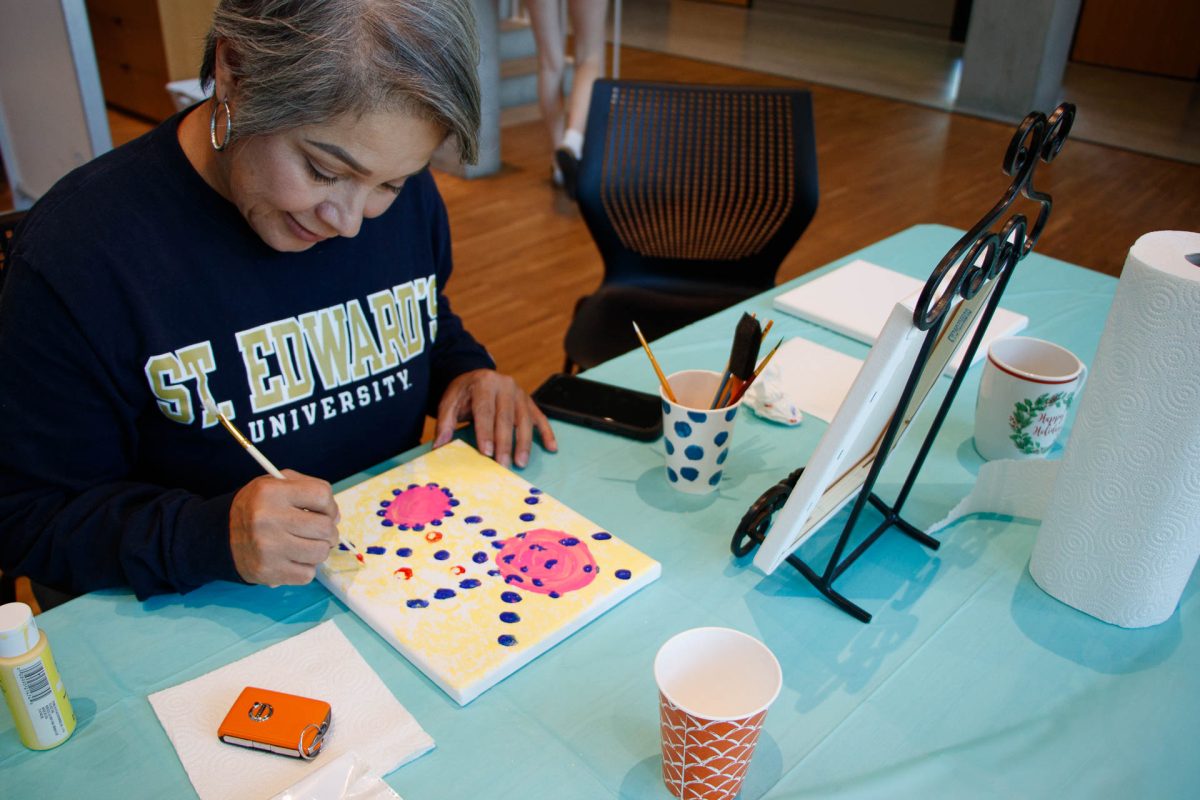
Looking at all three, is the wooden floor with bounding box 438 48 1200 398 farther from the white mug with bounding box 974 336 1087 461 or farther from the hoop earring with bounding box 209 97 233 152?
the hoop earring with bounding box 209 97 233 152

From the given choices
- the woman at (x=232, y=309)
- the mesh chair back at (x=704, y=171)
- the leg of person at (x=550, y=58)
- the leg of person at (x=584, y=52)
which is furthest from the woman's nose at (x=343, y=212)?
the leg of person at (x=550, y=58)

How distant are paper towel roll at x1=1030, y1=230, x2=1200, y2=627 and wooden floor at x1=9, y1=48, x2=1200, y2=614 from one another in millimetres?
1785

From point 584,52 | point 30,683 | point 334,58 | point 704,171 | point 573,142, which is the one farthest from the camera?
point 584,52

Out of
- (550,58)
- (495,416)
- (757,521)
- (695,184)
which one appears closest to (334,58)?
(495,416)

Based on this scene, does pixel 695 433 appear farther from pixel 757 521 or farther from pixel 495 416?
pixel 495 416

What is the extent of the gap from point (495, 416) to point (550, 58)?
3.03 metres

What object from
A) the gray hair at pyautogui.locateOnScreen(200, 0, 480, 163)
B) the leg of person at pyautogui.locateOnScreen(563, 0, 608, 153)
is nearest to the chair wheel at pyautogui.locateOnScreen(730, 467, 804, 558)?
the gray hair at pyautogui.locateOnScreen(200, 0, 480, 163)

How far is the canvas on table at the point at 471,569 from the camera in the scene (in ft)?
2.66

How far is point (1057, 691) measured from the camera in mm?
826

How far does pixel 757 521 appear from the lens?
94 centimetres

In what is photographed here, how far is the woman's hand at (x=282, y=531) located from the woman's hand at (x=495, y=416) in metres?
0.27

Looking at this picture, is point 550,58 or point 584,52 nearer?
point 584,52

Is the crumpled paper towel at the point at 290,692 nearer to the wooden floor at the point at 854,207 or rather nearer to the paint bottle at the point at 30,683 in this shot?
the paint bottle at the point at 30,683

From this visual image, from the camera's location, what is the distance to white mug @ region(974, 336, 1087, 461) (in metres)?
1.07
